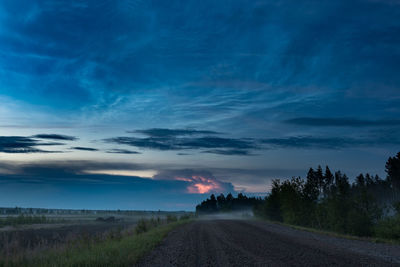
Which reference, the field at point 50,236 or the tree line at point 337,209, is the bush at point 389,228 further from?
the field at point 50,236

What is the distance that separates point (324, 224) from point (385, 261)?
25.6 m

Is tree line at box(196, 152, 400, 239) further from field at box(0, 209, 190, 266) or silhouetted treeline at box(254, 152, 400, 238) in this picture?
field at box(0, 209, 190, 266)

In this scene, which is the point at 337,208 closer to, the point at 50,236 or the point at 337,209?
the point at 337,209

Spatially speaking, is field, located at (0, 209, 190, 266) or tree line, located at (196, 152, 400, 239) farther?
tree line, located at (196, 152, 400, 239)

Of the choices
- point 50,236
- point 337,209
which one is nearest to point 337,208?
point 337,209

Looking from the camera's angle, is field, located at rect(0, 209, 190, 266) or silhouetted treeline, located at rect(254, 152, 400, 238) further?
silhouetted treeline, located at rect(254, 152, 400, 238)

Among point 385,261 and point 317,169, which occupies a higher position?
point 317,169

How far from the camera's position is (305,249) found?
1766 cm

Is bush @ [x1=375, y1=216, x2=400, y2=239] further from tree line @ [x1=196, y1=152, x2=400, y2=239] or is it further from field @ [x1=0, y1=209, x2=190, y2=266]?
field @ [x1=0, y1=209, x2=190, y2=266]

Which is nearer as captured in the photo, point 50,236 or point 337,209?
point 337,209

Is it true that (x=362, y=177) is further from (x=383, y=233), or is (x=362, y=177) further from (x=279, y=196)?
(x=383, y=233)

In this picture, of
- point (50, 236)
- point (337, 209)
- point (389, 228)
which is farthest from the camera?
point (50, 236)

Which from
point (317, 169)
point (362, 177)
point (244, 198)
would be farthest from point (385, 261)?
point (244, 198)

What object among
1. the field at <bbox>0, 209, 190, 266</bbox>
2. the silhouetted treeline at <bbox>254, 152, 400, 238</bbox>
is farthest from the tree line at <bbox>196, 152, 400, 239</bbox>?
the field at <bbox>0, 209, 190, 266</bbox>
